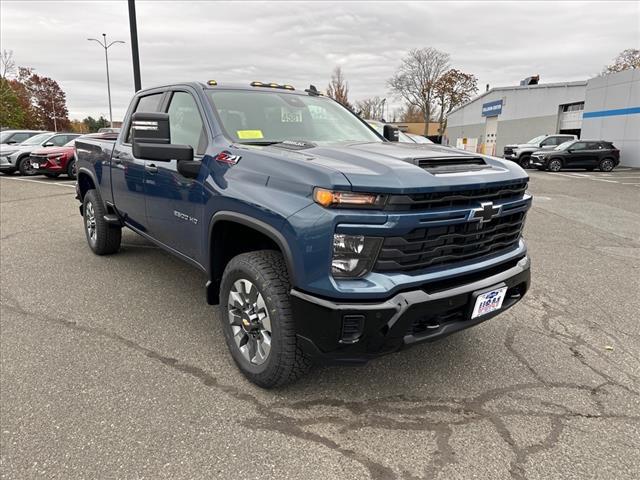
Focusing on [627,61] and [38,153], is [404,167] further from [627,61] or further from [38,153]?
[627,61]

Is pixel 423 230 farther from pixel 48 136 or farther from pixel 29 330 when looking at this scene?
pixel 48 136

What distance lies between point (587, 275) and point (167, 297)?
15.0 feet

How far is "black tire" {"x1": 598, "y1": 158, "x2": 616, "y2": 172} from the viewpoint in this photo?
22.2 meters

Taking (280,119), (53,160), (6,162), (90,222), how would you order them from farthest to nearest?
(6,162), (53,160), (90,222), (280,119)

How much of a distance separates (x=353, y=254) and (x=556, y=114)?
3760cm

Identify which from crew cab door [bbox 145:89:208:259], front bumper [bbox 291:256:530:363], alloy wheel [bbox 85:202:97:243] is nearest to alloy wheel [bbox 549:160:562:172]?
alloy wheel [bbox 85:202:97:243]

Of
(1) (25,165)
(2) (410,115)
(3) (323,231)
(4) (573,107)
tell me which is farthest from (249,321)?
(2) (410,115)

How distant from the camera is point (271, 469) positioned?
2283 millimetres

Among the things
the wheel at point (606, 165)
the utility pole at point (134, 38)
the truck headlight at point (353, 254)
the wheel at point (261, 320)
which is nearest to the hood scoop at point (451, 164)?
the truck headlight at point (353, 254)

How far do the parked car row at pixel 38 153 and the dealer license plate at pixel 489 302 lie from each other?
1441 centimetres

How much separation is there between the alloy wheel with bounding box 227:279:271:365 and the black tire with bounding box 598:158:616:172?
78.1 ft

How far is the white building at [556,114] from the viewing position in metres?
24.7

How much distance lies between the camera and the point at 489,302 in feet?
9.19

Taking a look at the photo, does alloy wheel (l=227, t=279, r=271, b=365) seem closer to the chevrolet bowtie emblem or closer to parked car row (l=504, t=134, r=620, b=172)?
the chevrolet bowtie emblem
